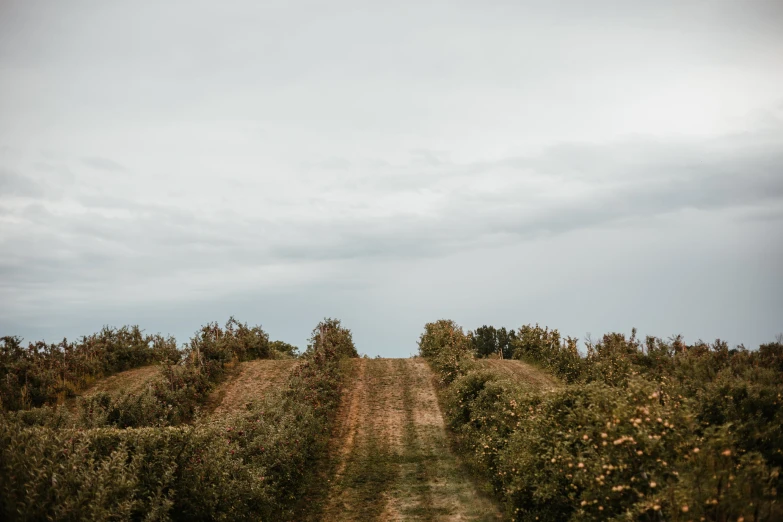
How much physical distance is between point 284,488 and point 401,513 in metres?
3.39

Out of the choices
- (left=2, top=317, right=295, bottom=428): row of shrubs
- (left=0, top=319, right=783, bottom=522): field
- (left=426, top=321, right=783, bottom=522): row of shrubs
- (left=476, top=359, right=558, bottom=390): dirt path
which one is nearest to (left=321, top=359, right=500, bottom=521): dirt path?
(left=0, top=319, right=783, bottom=522): field

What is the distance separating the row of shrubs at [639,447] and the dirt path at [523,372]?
8.14 m

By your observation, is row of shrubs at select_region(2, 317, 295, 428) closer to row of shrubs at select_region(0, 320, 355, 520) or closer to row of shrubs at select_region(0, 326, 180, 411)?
row of shrubs at select_region(0, 326, 180, 411)

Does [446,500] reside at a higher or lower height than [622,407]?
lower

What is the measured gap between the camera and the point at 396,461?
16719 millimetres

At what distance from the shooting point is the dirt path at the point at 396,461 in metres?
13.2

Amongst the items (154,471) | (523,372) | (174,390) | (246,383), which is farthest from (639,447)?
(246,383)

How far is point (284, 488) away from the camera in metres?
14.0

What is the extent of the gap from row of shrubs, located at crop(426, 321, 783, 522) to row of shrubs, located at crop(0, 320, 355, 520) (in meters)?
5.65

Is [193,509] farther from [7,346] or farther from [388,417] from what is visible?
[7,346]

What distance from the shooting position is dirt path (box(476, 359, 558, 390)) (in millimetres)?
24250

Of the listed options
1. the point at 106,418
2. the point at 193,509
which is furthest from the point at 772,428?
the point at 106,418

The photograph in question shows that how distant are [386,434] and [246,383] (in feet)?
26.9

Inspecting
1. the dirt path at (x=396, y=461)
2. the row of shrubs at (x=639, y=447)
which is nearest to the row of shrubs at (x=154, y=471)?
the dirt path at (x=396, y=461)
